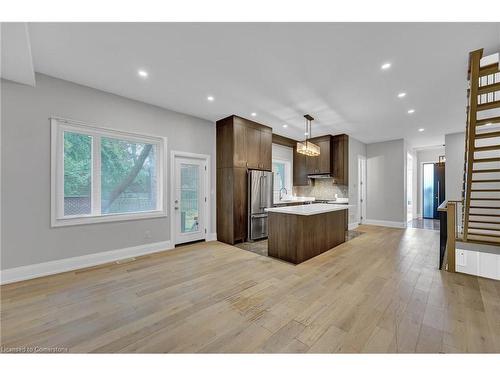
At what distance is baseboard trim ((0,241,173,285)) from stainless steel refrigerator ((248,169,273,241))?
205 cm

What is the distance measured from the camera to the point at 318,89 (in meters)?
3.29

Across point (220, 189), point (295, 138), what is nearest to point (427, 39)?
point (220, 189)

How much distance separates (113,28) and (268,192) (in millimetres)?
4017

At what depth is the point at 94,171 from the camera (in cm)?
342

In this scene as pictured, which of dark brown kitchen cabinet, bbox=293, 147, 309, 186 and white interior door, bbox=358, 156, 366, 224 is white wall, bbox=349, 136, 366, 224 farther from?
dark brown kitchen cabinet, bbox=293, 147, 309, 186

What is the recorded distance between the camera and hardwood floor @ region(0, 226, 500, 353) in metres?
1.63

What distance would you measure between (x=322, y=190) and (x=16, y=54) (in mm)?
7129

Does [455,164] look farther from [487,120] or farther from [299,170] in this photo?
[299,170]

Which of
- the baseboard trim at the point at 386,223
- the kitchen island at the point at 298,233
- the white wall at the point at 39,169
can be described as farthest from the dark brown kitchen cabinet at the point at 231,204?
the baseboard trim at the point at 386,223

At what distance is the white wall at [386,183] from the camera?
6.59 metres

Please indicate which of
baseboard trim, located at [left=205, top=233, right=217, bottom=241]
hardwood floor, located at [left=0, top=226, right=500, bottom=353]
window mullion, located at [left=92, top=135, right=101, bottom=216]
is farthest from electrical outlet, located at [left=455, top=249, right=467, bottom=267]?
window mullion, located at [left=92, top=135, right=101, bottom=216]

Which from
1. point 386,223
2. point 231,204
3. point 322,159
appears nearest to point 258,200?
point 231,204

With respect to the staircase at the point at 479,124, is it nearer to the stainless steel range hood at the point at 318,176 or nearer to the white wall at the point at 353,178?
the white wall at the point at 353,178
